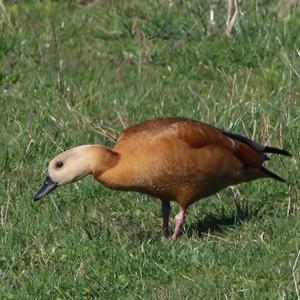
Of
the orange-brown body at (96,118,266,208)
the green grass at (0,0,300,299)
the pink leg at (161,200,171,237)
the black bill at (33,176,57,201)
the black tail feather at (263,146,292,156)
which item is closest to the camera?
the green grass at (0,0,300,299)

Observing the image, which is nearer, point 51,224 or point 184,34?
point 51,224

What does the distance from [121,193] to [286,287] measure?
6.40 ft

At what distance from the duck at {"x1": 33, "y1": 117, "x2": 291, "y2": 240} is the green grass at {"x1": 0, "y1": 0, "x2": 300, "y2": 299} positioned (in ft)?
0.88

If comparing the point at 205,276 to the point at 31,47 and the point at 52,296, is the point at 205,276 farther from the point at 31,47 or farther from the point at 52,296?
the point at 31,47

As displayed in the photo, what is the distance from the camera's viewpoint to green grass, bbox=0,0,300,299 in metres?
6.66

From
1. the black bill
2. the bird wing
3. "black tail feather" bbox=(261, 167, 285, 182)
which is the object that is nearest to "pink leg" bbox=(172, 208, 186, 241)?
the bird wing

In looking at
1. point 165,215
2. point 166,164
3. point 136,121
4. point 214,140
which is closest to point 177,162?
point 166,164

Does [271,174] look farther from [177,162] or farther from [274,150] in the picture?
[177,162]

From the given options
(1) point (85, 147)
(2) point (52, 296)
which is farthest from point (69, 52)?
(2) point (52, 296)

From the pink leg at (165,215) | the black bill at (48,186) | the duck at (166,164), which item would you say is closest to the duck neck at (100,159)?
the duck at (166,164)

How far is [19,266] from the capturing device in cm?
695

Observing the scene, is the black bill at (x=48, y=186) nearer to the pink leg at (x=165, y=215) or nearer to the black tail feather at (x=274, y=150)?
the pink leg at (x=165, y=215)

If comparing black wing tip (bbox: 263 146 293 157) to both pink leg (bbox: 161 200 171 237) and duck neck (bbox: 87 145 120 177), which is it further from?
duck neck (bbox: 87 145 120 177)

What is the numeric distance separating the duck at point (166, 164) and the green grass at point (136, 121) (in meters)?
0.27
